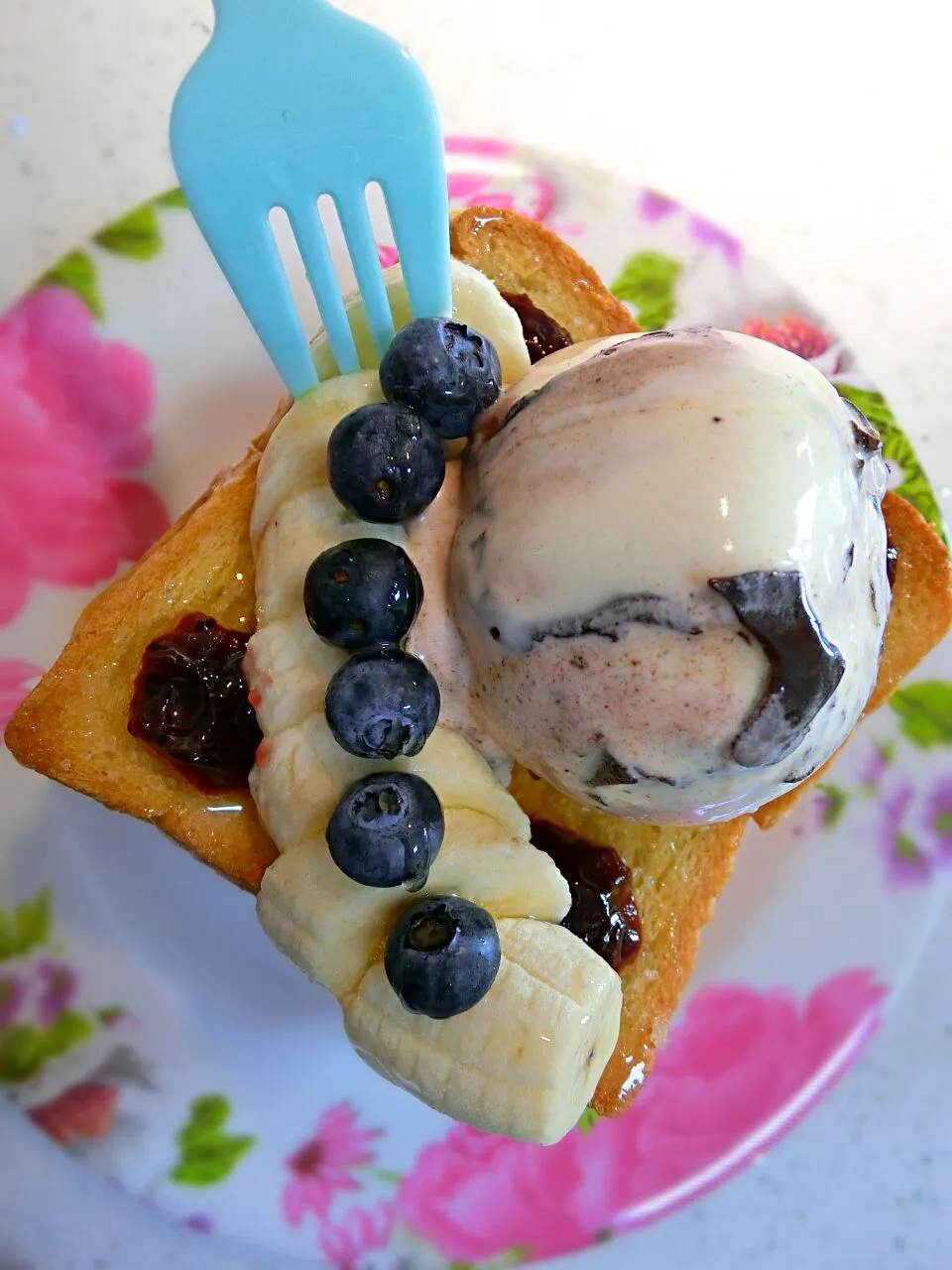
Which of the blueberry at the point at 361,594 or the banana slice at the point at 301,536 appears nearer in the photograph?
the blueberry at the point at 361,594

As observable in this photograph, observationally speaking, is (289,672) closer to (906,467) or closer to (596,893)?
(596,893)

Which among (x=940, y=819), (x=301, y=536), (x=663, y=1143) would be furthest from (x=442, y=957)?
(x=940, y=819)

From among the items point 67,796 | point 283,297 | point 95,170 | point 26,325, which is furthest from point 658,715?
point 95,170

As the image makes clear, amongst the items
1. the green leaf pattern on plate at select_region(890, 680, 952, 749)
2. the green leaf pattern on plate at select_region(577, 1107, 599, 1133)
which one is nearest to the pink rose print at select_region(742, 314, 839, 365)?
the green leaf pattern on plate at select_region(890, 680, 952, 749)

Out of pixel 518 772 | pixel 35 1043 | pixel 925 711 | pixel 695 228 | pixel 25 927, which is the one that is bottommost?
pixel 35 1043

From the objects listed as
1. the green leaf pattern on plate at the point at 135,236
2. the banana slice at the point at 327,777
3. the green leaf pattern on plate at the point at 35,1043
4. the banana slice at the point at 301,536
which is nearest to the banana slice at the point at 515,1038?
the banana slice at the point at 327,777

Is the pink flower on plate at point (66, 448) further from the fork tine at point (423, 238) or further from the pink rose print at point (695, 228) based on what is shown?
the pink rose print at point (695, 228)
